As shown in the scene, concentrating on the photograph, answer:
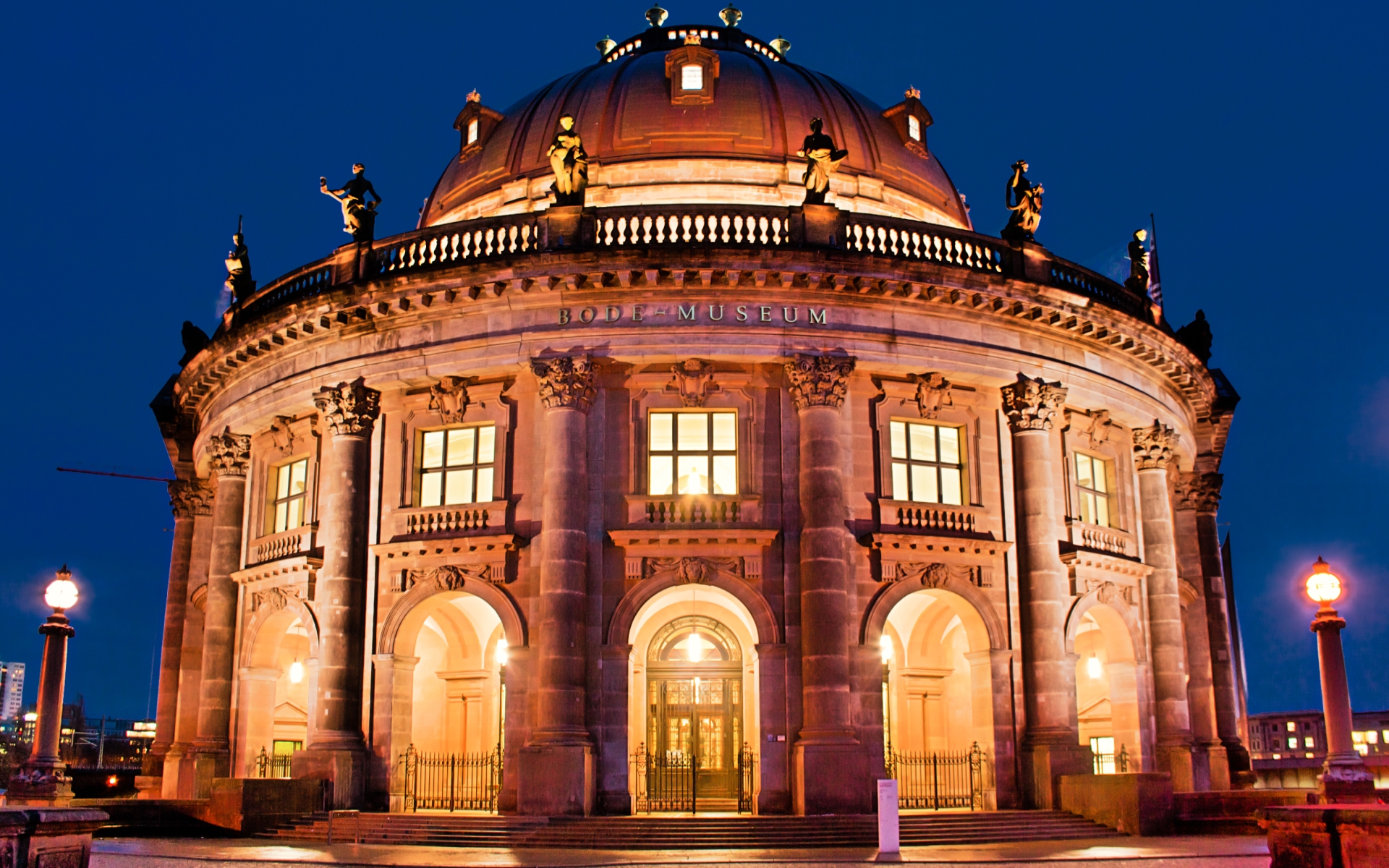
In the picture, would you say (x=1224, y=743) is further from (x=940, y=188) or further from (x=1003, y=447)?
(x=940, y=188)

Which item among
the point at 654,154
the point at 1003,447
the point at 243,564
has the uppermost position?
the point at 654,154

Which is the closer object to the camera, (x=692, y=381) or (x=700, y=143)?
(x=692, y=381)

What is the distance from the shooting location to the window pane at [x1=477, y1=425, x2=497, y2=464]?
29.5m

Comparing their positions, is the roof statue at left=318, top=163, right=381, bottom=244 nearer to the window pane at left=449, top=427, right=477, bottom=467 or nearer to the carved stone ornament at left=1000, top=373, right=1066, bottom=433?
the window pane at left=449, top=427, right=477, bottom=467

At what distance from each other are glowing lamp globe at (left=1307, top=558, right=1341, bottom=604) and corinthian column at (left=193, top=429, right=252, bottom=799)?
2512 cm

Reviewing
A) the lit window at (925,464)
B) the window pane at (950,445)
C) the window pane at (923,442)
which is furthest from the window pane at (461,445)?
the window pane at (950,445)

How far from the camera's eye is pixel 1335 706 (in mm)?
18297

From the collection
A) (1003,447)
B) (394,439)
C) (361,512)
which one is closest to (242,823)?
(361,512)

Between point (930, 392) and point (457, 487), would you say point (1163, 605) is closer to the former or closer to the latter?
point (930, 392)

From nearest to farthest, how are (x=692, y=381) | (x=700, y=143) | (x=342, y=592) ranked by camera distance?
(x=692, y=381) < (x=342, y=592) < (x=700, y=143)

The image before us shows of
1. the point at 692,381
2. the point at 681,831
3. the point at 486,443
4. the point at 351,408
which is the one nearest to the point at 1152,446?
the point at 692,381

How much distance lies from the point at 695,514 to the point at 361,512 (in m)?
7.86

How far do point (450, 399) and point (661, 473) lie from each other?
17.5 ft

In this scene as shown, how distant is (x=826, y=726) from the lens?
85.0 ft
